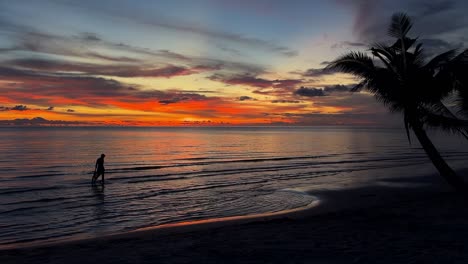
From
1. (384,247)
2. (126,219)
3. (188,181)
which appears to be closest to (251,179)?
(188,181)

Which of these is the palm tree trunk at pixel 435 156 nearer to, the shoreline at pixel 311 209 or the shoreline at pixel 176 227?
the shoreline at pixel 311 209

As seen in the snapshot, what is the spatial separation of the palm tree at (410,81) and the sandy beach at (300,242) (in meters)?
3.73

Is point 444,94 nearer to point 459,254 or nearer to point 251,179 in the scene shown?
point 459,254

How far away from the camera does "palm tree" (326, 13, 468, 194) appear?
1652 cm

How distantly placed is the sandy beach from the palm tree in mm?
3731

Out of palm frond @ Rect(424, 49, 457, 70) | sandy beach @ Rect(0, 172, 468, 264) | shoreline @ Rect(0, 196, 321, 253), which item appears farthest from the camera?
palm frond @ Rect(424, 49, 457, 70)

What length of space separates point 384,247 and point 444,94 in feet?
34.7

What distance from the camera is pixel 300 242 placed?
33.7ft

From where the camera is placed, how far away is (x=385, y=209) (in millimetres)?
15680

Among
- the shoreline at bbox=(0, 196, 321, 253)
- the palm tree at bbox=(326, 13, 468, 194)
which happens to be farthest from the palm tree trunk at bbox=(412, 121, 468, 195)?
the shoreline at bbox=(0, 196, 321, 253)

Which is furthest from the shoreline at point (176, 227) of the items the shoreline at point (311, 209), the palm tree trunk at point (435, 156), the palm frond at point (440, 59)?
the palm frond at point (440, 59)

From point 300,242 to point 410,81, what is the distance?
10117mm

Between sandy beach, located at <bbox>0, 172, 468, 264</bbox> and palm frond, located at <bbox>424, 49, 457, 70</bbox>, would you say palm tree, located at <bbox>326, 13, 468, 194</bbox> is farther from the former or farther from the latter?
sandy beach, located at <bbox>0, 172, 468, 264</bbox>

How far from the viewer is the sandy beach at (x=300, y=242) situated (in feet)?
29.1
